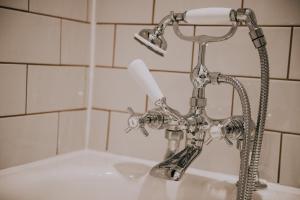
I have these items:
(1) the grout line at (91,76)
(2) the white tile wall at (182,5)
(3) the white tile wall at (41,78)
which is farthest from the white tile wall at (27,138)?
(2) the white tile wall at (182,5)

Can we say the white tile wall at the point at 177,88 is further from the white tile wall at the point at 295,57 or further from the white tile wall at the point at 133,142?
the white tile wall at the point at 295,57

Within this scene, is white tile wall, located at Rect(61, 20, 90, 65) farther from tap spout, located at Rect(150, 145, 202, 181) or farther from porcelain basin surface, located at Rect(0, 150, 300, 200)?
tap spout, located at Rect(150, 145, 202, 181)

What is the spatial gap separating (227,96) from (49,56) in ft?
1.24

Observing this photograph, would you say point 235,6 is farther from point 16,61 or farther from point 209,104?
point 16,61

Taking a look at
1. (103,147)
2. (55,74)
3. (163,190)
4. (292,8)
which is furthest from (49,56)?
(292,8)

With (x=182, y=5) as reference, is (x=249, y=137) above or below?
below

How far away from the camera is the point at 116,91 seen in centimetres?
81

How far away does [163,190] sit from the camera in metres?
0.68

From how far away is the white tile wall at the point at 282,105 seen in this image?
0.64 meters

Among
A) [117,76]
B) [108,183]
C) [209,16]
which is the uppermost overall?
[209,16]

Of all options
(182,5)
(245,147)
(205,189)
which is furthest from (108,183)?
(182,5)

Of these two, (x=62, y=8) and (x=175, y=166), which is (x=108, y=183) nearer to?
(x=175, y=166)

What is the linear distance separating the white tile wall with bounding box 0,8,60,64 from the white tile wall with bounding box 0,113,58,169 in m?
0.12

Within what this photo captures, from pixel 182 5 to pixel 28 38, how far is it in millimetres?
322
